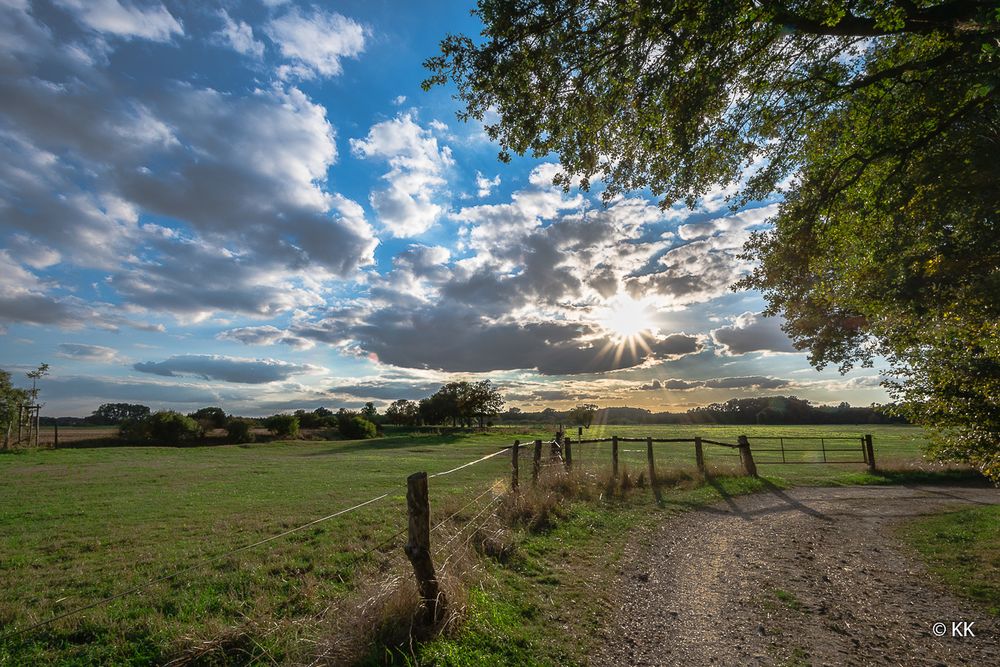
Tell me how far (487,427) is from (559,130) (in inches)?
2583

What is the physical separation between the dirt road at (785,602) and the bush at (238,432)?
4701cm

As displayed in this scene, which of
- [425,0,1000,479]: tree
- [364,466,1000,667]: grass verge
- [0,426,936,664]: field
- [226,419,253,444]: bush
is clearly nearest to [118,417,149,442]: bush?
[226,419,253,444]: bush

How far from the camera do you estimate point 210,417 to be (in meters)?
48.8

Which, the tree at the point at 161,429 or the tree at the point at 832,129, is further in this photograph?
the tree at the point at 161,429

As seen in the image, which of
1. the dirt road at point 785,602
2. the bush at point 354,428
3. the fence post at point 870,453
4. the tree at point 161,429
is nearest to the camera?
the dirt road at point 785,602

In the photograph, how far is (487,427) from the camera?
72375 millimetres

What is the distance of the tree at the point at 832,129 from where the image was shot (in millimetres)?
7195

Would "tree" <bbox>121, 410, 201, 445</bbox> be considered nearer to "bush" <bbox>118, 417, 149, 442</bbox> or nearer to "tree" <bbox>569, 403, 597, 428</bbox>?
"bush" <bbox>118, 417, 149, 442</bbox>

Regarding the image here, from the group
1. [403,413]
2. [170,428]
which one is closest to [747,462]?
[170,428]

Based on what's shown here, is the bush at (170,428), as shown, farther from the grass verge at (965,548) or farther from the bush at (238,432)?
the grass verge at (965,548)

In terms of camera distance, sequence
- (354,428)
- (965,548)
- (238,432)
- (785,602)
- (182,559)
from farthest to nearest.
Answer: (354,428)
(238,432)
(182,559)
(965,548)
(785,602)

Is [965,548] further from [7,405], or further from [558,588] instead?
[7,405]

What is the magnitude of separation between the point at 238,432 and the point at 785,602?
2010 inches

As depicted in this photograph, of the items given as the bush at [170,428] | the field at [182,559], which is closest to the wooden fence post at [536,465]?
the field at [182,559]
